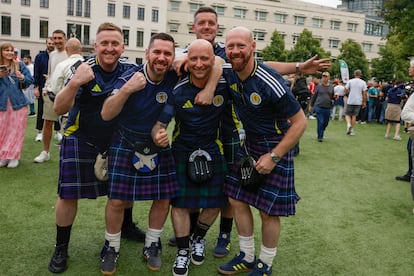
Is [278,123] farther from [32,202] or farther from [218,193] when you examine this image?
[32,202]

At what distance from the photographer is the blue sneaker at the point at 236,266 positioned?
3.31 m

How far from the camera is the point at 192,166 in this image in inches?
126

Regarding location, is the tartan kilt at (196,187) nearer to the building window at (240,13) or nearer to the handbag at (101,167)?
the handbag at (101,167)

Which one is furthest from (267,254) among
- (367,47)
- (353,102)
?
(367,47)

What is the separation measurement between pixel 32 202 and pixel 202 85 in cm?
280

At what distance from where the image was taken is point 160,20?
49.6 meters

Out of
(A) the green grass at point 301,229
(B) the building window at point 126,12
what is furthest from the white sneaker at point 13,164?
(B) the building window at point 126,12

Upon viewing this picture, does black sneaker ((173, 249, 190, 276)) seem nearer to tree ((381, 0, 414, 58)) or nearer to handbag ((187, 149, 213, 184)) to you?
handbag ((187, 149, 213, 184))

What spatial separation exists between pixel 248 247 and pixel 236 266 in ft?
0.60

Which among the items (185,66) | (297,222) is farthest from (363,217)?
(185,66)

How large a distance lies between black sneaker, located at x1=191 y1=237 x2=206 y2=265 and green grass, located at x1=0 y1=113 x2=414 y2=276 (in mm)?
60

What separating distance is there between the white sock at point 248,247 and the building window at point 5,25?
4562 cm

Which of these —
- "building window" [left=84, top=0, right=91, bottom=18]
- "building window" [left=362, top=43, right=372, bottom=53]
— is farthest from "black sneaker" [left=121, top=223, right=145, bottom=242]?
"building window" [left=362, top=43, right=372, bottom=53]

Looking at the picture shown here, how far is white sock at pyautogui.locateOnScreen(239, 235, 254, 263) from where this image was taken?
332 cm
